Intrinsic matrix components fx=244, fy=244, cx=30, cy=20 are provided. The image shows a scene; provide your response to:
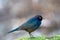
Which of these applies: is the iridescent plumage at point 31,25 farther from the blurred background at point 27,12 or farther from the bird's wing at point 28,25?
the blurred background at point 27,12

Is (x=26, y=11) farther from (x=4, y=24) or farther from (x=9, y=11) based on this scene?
(x=4, y=24)

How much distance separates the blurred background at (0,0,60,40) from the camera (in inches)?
190

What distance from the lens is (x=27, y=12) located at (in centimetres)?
549

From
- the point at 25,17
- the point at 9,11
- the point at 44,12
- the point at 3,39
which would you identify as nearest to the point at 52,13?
the point at 44,12

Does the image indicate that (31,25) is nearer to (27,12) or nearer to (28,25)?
(28,25)

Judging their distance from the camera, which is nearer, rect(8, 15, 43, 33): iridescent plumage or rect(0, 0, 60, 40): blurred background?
rect(8, 15, 43, 33): iridescent plumage

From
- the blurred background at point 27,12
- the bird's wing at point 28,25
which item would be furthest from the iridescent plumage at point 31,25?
the blurred background at point 27,12

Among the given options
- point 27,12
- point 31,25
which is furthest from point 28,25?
point 27,12

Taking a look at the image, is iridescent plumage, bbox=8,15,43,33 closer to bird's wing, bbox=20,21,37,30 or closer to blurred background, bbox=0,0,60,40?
bird's wing, bbox=20,21,37,30

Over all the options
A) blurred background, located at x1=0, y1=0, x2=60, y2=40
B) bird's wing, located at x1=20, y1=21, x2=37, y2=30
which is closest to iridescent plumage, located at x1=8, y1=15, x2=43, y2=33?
bird's wing, located at x1=20, y1=21, x2=37, y2=30

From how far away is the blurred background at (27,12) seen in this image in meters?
4.82

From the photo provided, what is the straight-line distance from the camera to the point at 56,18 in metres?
5.06

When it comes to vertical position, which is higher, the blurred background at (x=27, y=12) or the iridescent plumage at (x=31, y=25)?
the blurred background at (x=27, y=12)

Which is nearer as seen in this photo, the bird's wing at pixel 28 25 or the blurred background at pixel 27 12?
the bird's wing at pixel 28 25
